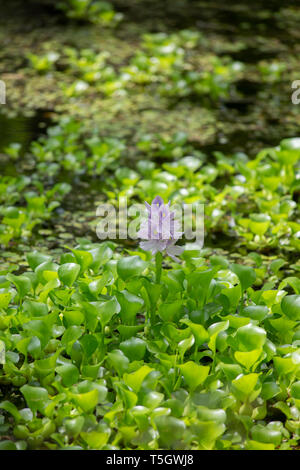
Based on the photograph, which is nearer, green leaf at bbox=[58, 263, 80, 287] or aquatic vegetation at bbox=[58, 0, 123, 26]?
green leaf at bbox=[58, 263, 80, 287]

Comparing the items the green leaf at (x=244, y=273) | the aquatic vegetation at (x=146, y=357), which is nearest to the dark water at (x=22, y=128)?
the aquatic vegetation at (x=146, y=357)

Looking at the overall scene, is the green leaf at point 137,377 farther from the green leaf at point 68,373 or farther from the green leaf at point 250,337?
the green leaf at point 250,337

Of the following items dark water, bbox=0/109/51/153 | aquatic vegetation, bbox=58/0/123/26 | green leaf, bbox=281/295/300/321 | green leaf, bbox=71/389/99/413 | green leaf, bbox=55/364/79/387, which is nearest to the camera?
green leaf, bbox=71/389/99/413

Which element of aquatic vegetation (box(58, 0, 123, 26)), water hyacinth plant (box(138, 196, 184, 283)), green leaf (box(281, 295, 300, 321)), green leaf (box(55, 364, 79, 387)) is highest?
aquatic vegetation (box(58, 0, 123, 26))

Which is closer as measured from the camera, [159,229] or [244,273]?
[159,229]

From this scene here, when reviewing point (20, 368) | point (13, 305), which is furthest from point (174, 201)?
point (20, 368)

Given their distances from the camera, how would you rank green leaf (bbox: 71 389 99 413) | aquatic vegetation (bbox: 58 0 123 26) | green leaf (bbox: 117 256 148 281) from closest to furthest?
green leaf (bbox: 71 389 99 413)
green leaf (bbox: 117 256 148 281)
aquatic vegetation (bbox: 58 0 123 26)

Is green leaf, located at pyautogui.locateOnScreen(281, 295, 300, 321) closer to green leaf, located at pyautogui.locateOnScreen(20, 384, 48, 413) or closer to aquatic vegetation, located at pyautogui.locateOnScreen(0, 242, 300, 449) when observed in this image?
aquatic vegetation, located at pyautogui.locateOnScreen(0, 242, 300, 449)

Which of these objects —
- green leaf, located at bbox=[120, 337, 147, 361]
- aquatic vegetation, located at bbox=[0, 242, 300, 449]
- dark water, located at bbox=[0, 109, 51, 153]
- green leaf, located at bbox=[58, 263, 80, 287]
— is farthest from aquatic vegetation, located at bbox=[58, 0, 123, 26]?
green leaf, located at bbox=[120, 337, 147, 361]

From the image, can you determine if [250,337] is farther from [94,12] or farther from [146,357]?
[94,12]

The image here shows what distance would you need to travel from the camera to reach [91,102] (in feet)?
15.9

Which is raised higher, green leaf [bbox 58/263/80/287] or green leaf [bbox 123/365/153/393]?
green leaf [bbox 58/263/80/287]

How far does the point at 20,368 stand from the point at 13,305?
0.34m

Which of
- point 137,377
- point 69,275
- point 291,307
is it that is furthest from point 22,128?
point 137,377
